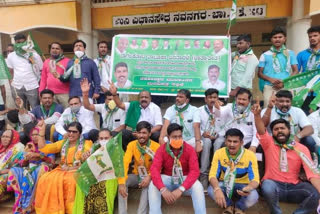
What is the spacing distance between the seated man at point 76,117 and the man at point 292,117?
2.76 meters

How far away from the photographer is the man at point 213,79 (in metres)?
5.25

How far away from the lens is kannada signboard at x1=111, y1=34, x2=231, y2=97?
17.6 ft

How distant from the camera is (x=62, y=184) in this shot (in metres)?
3.91

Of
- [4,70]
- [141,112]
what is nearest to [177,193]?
[141,112]

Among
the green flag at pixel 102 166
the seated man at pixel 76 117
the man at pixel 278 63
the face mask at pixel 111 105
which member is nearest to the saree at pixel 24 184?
the seated man at pixel 76 117

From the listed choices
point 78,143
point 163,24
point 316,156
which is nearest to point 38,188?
point 78,143

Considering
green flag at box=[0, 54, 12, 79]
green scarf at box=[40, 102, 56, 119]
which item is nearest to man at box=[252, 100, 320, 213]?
green scarf at box=[40, 102, 56, 119]

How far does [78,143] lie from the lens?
4188 millimetres

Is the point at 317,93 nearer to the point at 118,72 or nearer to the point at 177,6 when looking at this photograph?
the point at 118,72

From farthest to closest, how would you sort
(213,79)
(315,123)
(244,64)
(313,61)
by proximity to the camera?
(213,79), (244,64), (313,61), (315,123)

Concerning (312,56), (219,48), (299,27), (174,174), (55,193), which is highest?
(299,27)

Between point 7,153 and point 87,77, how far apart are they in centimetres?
183

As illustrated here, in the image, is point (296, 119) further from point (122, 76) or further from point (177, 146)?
point (122, 76)

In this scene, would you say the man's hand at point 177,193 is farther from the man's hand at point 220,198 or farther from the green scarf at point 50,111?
the green scarf at point 50,111
